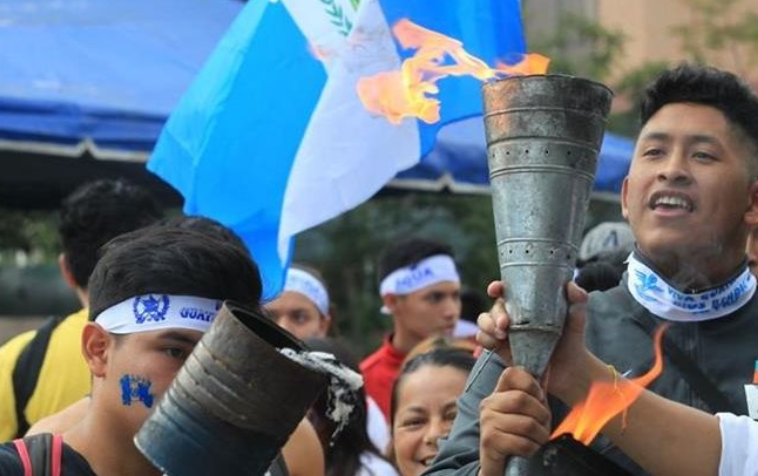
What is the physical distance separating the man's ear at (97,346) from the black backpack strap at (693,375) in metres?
1.17

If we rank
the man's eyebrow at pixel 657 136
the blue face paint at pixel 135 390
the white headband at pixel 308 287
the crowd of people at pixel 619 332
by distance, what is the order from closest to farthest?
the crowd of people at pixel 619 332
the blue face paint at pixel 135 390
the man's eyebrow at pixel 657 136
the white headband at pixel 308 287

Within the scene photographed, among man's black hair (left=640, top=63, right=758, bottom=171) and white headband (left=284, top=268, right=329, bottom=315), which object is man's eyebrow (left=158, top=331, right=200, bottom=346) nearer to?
man's black hair (left=640, top=63, right=758, bottom=171)

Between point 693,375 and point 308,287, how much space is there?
11.9 feet

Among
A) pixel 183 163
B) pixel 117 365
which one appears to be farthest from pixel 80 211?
pixel 117 365

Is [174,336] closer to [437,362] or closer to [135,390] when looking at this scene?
[135,390]

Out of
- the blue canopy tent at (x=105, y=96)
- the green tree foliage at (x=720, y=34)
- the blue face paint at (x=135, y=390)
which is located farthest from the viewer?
the green tree foliage at (x=720, y=34)

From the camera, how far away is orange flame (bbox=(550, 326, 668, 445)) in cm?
266

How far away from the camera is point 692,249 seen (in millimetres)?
3355

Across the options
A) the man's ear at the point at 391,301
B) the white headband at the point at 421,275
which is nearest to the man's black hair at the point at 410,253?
the white headband at the point at 421,275

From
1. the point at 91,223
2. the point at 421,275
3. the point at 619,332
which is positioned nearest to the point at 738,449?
the point at 619,332

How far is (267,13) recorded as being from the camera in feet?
16.5

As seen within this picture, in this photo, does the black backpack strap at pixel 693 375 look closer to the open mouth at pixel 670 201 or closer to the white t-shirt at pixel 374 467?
the open mouth at pixel 670 201

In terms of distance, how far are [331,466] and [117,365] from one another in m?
1.94

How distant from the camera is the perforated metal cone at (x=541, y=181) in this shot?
7.68 ft
